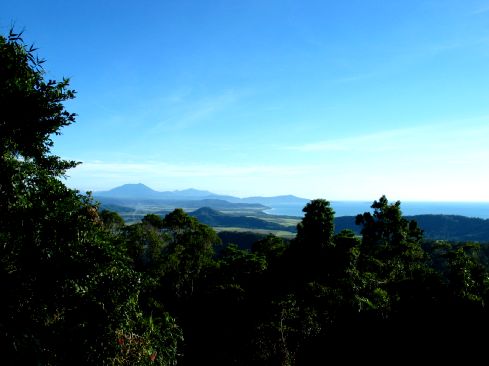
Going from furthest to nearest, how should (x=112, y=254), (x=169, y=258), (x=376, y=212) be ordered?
(x=169, y=258), (x=376, y=212), (x=112, y=254)

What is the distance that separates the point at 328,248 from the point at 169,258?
21.1 metres

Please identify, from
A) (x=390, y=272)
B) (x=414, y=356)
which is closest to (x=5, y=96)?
(x=414, y=356)

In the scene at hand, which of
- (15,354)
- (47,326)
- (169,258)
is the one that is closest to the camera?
(15,354)

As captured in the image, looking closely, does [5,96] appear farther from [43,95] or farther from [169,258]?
[169,258]

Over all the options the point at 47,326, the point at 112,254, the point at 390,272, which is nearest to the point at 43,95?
the point at 112,254

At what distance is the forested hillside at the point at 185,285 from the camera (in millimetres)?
8148

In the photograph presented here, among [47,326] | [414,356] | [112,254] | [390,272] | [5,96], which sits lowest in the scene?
[414,356]

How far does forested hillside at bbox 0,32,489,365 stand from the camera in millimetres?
8148

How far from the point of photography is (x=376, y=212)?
3312cm

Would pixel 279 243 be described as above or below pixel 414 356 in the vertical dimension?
above

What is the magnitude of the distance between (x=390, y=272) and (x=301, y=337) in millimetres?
12797

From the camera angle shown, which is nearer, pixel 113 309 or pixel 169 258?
pixel 113 309

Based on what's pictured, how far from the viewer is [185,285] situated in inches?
1554

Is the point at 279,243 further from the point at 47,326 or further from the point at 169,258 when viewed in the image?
the point at 47,326
